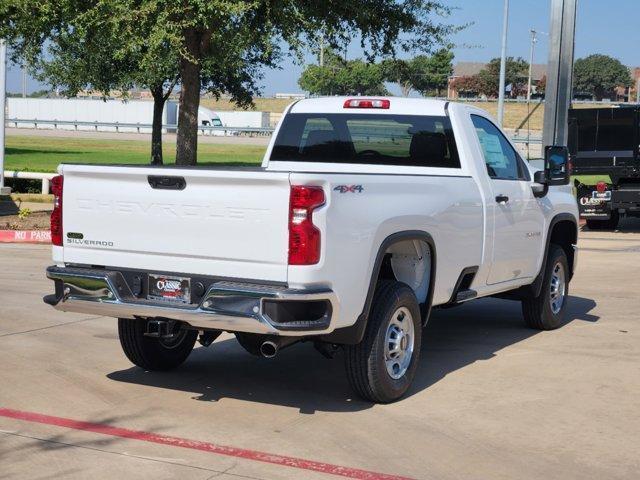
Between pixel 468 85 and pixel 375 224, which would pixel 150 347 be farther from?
pixel 468 85

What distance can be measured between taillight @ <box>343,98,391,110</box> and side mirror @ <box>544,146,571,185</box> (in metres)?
1.53

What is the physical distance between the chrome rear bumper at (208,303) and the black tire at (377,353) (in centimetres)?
64

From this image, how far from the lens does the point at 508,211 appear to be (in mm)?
8852

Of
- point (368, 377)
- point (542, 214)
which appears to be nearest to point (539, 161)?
point (542, 214)

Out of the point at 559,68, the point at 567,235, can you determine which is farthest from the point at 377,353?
the point at 559,68

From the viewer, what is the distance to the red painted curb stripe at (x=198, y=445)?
5727 mm

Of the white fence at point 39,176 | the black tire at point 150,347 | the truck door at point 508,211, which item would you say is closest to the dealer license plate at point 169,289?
the black tire at point 150,347

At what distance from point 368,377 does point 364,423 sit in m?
0.36

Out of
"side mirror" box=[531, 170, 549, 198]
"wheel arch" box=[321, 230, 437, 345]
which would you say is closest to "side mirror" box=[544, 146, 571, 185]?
"side mirror" box=[531, 170, 549, 198]

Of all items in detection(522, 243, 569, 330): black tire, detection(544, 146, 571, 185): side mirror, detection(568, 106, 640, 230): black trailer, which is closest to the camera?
detection(544, 146, 571, 185): side mirror

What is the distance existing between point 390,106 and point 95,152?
136ft

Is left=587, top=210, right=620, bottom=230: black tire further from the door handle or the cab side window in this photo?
the door handle

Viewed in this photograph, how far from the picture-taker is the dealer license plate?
666 centimetres

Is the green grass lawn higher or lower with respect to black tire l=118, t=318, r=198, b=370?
higher
